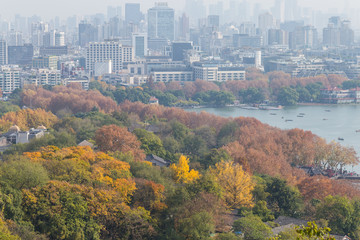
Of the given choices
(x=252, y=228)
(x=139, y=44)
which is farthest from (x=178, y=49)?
(x=252, y=228)

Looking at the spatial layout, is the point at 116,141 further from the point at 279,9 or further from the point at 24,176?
the point at 279,9

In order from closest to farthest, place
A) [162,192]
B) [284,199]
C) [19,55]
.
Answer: [162,192]
[284,199]
[19,55]

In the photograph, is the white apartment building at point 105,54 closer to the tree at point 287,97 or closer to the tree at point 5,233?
the tree at point 287,97

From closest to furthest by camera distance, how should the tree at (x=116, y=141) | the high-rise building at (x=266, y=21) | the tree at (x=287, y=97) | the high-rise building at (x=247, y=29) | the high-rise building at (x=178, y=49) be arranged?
the tree at (x=116, y=141), the tree at (x=287, y=97), the high-rise building at (x=178, y=49), the high-rise building at (x=247, y=29), the high-rise building at (x=266, y=21)

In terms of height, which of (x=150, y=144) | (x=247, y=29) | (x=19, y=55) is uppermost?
(x=247, y=29)

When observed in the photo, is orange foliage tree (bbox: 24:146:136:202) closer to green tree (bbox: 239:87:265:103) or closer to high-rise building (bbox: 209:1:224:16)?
green tree (bbox: 239:87:265:103)

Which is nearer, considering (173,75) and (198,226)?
(198,226)

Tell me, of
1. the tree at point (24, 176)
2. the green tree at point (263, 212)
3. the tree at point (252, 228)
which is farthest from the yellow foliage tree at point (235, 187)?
the tree at point (24, 176)
